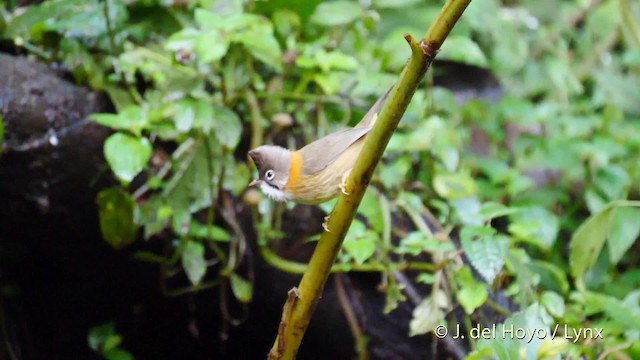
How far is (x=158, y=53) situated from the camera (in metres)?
1.85

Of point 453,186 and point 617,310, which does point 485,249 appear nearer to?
point 617,310

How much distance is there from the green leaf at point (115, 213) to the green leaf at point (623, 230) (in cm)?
137

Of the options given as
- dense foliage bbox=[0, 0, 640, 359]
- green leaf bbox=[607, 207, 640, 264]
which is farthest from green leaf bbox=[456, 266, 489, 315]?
green leaf bbox=[607, 207, 640, 264]

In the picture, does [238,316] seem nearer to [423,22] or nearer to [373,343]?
[373,343]

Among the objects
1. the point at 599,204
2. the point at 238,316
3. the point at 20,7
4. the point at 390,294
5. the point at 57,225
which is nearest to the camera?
the point at 390,294

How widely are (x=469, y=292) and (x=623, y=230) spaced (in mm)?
788

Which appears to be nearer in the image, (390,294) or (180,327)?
(390,294)

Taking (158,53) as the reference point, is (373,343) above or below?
below

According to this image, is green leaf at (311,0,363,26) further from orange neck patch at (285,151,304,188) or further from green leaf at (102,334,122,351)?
green leaf at (102,334,122,351)

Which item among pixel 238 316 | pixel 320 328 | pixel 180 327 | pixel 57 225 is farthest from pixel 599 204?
pixel 57 225

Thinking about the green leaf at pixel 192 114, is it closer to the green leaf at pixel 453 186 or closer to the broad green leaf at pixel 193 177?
the broad green leaf at pixel 193 177

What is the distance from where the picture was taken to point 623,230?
207 centimetres

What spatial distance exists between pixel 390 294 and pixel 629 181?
1170 mm

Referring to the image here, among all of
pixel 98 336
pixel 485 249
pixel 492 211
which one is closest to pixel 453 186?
pixel 492 211
